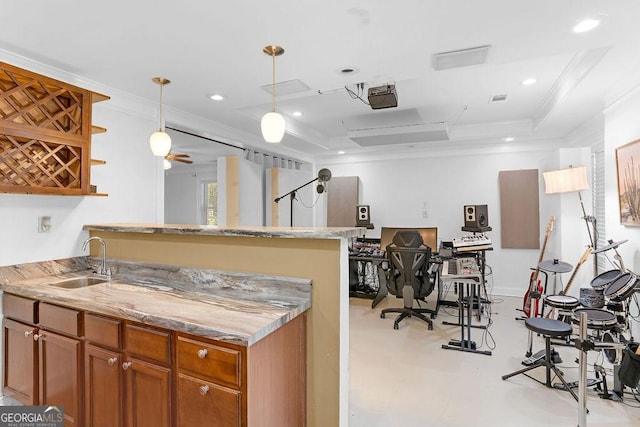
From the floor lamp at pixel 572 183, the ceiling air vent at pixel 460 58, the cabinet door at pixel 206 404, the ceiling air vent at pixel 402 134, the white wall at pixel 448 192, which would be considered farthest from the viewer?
the white wall at pixel 448 192

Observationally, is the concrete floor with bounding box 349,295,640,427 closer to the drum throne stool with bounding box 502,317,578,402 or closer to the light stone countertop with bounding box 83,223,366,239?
the drum throne stool with bounding box 502,317,578,402

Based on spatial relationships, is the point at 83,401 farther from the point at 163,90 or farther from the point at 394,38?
the point at 394,38

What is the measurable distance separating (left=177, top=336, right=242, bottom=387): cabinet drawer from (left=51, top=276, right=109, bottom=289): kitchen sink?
1373mm

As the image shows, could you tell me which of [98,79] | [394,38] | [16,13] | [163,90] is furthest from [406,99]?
[16,13]

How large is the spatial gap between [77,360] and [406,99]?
3.84 m

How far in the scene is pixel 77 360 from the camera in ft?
6.40

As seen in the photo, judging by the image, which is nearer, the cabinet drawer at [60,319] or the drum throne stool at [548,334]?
the cabinet drawer at [60,319]

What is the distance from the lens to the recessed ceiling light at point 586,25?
6.43 feet

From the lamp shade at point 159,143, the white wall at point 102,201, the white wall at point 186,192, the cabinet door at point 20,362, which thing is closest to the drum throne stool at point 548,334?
the lamp shade at point 159,143

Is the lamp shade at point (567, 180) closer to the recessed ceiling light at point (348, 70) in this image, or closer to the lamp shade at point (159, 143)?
the recessed ceiling light at point (348, 70)

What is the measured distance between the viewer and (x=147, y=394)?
5.57 ft

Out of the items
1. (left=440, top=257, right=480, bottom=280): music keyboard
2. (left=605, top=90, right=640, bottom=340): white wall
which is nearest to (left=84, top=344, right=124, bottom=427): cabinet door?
(left=440, top=257, right=480, bottom=280): music keyboard

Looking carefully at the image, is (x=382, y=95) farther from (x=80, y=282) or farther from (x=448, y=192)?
(x=448, y=192)

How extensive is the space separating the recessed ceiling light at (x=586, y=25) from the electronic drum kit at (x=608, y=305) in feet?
5.46
